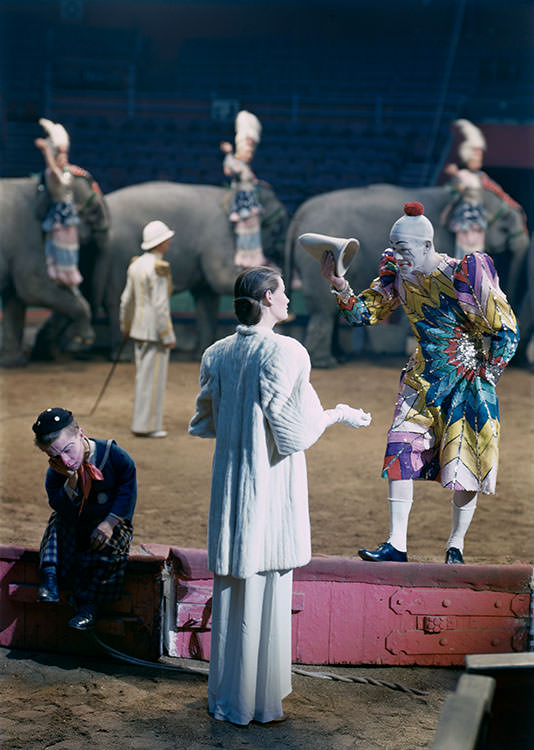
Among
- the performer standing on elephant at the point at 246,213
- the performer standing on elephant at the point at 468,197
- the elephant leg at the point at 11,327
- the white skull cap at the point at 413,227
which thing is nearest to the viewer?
the white skull cap at the point at 413,227

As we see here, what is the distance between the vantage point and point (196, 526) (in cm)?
625

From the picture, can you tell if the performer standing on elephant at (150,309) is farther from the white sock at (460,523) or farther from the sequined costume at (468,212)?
the sequined costume at (468,212)

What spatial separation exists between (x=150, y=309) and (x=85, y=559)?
3.86 meters

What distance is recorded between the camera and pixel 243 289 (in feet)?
12.5

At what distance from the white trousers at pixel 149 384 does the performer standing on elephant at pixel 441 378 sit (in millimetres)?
3651

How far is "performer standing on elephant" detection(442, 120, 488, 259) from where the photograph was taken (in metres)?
11.7

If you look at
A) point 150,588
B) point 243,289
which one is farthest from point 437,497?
point 243,289

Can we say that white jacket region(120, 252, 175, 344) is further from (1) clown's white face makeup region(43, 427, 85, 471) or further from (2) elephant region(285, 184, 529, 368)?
(2) elephant region(285, 184, 529, 368)

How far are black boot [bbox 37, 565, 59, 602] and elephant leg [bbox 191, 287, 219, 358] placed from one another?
8.40m

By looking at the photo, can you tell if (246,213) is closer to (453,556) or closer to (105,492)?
(453,556)

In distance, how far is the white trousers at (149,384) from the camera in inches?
319

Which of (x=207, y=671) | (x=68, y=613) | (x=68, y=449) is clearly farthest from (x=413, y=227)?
(x=68, y=613)

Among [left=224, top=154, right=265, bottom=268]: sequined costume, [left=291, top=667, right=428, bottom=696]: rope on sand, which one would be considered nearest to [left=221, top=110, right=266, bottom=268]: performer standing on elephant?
[left=224, top=154, right=265, bottom=268]: sequined costume

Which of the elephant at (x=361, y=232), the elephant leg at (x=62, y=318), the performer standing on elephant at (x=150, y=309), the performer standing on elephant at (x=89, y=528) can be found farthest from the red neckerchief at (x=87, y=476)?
the elephant at (x=361, y=232)
